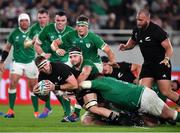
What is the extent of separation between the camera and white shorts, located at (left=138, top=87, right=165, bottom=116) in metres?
13.8

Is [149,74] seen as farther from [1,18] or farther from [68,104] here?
[1,18]

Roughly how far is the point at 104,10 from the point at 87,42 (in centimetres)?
1134

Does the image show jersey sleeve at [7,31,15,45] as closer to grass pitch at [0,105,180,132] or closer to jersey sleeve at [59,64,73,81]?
grass pitch at [0,105,180,132]

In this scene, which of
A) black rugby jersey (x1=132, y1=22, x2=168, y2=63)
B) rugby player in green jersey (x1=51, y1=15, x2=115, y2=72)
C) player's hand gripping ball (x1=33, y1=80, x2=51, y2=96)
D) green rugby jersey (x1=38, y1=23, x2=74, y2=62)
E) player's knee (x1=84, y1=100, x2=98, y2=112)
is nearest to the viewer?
player's knee (x1=84, y1=100, x2=98, y2=112)

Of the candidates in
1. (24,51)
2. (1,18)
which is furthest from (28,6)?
(24,51)

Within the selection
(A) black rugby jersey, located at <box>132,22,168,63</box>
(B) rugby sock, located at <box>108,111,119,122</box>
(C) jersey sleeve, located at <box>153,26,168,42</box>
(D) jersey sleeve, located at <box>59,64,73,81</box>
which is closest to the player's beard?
(A) black rugby jersey, located at <box>132,22,168,63</box>

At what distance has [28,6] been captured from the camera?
26.1 metres

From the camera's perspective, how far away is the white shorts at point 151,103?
13781 mm

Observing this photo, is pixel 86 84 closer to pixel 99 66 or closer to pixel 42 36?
pixel 99 66

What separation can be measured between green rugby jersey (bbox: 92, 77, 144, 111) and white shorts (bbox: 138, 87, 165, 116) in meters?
0.08

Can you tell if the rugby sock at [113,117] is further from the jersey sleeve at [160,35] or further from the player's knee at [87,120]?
the jersey sleeve at [160,35]

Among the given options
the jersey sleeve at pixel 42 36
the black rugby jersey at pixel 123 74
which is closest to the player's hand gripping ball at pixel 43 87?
the black rugby jersey at pixel 123 74

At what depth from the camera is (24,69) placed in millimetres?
18766

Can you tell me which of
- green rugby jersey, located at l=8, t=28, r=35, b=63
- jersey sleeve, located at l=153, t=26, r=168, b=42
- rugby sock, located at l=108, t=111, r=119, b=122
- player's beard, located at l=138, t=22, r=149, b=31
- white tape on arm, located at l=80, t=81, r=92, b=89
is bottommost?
rugby sock, located at l=108, t=111, r=119, b=122
